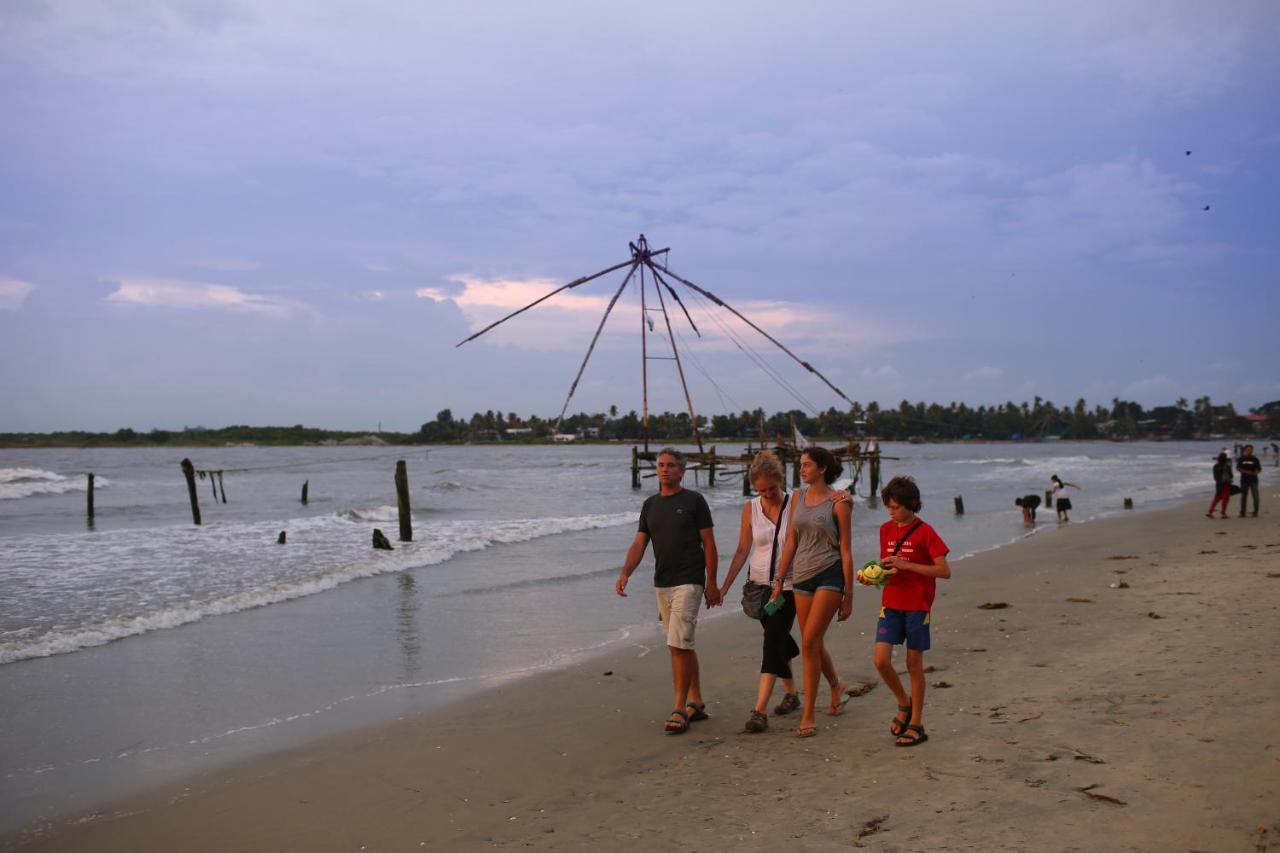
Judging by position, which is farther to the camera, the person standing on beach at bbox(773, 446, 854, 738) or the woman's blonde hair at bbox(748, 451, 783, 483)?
the woman's blonde hair at bbox(748, 451, 783, 483)

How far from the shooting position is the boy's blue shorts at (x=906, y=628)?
14.9ft

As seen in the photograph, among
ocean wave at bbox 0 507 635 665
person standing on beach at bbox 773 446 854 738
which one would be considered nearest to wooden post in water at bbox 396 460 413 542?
ocean wave at bbox 0 507 635 665

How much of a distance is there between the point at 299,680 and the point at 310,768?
2.50m

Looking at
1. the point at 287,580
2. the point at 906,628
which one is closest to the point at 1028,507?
the point at 287,580

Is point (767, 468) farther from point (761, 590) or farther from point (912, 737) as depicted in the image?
point (912, 737)

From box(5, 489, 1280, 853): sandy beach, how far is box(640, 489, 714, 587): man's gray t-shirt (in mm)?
963

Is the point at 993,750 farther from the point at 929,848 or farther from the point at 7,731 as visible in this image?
the point at 7,731

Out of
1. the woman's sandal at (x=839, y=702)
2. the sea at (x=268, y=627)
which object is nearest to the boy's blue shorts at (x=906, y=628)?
the woman's sandal at (x=839, y=702)

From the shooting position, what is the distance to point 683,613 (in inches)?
211

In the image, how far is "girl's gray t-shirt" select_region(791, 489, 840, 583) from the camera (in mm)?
4961

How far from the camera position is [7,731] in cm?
615

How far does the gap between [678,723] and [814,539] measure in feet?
4.71

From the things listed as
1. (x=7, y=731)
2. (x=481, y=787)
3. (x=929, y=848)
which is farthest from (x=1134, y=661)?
(x=7, y=731)

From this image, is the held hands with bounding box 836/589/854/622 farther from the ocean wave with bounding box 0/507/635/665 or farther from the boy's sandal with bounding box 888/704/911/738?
the ocean wave with bounding box 0/507/635/665
